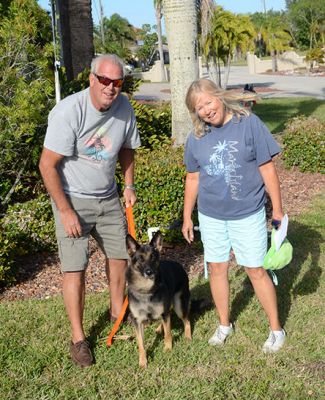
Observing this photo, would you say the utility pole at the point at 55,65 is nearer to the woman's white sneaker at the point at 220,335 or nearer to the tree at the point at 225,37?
the woman's white sneaker at the point at 220,335

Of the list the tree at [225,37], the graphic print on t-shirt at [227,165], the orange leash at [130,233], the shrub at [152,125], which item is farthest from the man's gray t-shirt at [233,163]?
the tree at [225,37]

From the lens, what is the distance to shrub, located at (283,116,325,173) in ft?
33.2

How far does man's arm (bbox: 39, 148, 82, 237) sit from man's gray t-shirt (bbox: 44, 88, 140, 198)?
0.07 metres

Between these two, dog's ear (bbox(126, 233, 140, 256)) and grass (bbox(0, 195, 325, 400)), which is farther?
dog's ear (bbox(126, 233, 140, 256))

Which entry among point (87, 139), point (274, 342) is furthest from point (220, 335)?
point (87, 139)

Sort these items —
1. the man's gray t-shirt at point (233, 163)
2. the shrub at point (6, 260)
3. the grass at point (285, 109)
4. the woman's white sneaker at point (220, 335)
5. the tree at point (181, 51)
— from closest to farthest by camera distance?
the man's gray t-shirt at point (233, 163)
the woman's white sneaker at point (220, 335)
the shrub at point (6, 260)
the tree at point (181, 51)
the grass at point (285, 109)

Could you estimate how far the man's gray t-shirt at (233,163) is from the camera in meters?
3.77

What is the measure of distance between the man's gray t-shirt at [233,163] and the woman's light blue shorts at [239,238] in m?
0.06

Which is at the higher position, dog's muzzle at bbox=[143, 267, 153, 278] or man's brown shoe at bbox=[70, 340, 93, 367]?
dog's muzzle at bbox=[143, 267, 153, 278]

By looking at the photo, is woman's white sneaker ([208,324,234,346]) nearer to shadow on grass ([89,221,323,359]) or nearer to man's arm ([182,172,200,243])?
shadow on grass ([89,221,323,359])

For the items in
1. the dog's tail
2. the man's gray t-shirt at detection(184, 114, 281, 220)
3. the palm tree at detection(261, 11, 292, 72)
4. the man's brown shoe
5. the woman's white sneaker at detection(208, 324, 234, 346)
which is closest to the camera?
the man's gray t-shirt at detection(184, 114, 281, 220)

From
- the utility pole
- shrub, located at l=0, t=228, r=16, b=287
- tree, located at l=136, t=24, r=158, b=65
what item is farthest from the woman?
tree, located at l=136, t=24, r=158, b=65

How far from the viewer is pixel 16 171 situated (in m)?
6.89

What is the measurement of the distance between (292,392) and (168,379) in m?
0.86
